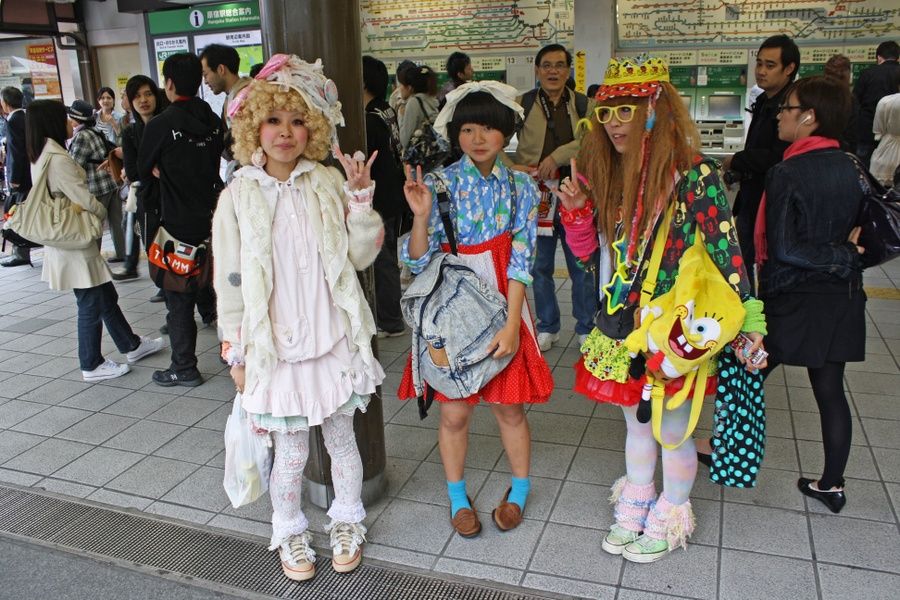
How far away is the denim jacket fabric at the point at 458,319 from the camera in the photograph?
2545 mm

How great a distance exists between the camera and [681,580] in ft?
8.27

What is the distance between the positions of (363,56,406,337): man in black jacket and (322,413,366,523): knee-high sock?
190 centimetres

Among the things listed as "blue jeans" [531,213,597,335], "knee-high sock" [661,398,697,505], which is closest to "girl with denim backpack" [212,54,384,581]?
"knee-high sock" [661,398,697,505]

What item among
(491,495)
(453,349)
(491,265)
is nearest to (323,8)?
(491,265)

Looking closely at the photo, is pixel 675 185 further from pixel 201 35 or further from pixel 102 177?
pixel 201 35

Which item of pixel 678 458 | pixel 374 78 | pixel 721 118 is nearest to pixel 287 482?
pixel 678 458

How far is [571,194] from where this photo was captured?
2.48m

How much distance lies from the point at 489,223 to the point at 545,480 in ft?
4.18

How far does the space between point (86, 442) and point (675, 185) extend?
10.5ft

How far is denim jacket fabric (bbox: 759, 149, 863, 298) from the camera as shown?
259cm

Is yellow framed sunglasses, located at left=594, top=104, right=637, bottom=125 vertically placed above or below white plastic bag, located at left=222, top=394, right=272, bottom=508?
above

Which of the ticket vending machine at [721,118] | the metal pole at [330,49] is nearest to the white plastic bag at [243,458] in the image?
the metal pole at [330,49]

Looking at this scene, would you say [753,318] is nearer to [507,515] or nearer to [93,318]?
[507,515]

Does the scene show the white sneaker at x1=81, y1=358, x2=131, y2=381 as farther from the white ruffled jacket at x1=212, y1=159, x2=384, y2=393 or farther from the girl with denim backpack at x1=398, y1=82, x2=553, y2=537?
the girl with denim backpack at x1=398, y1=82, x2=553, y2=537
